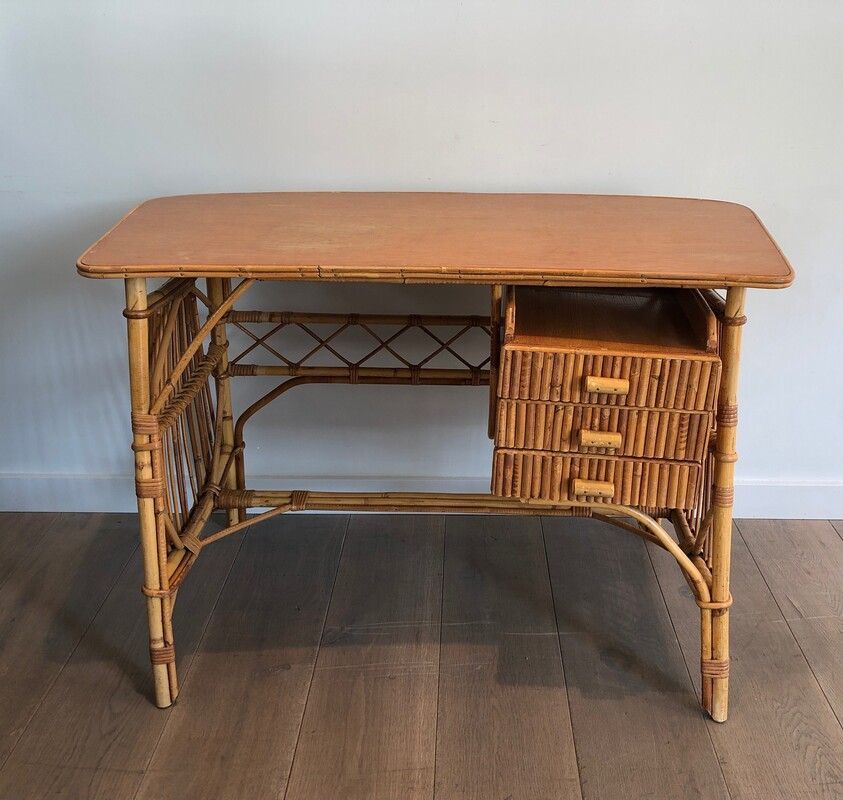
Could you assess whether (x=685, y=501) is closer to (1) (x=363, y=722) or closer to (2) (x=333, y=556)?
(1) (x=363, y=722)

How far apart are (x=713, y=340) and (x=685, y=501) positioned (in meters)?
0.25

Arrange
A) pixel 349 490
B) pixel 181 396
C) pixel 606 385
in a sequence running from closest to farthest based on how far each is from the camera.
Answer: pixel 606 385, pixel 181 396, pixel 349 490

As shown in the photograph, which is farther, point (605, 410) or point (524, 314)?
point (524, 314)

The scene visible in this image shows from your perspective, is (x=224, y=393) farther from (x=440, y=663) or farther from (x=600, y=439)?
(x=600, y=439)

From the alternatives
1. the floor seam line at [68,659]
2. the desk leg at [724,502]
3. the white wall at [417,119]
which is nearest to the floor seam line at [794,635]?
the desk leg at [724,502]

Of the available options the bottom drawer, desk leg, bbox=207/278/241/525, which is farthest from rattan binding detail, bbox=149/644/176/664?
the bottom drawer

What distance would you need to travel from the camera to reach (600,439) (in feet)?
4.40

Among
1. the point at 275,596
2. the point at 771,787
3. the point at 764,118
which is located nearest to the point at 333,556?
the point at 275,596

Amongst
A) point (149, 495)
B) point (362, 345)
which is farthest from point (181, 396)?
point (362, 345)

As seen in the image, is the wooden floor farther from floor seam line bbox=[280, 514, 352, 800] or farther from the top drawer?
the top drawer

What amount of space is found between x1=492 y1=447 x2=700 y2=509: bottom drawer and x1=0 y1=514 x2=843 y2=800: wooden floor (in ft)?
1.23

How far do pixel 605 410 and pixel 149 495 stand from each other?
71 centimetres

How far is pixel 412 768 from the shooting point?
1377 mm

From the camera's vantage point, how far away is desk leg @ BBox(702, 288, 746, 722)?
1321 millimetres
